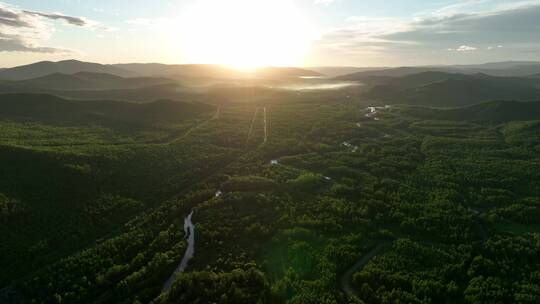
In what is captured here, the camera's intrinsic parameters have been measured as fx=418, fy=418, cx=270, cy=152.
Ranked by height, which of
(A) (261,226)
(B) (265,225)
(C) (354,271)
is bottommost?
(C) (354,271)

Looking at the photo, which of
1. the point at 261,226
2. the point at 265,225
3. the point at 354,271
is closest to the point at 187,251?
the point at 261,226

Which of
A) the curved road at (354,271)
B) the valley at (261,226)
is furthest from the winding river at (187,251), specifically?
the curved road at (354,271)

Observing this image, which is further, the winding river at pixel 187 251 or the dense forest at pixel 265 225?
the winding river at pixel 187 251

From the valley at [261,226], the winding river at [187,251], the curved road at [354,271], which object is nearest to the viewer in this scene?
the curved road at [354,271]

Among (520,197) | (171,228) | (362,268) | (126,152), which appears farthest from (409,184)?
(126,152)

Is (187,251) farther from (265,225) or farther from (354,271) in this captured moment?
(354,271)

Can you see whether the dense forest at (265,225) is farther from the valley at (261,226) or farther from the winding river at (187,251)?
the winding river at (187,251)

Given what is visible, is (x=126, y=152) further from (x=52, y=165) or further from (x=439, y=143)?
(x=439, y=143)
